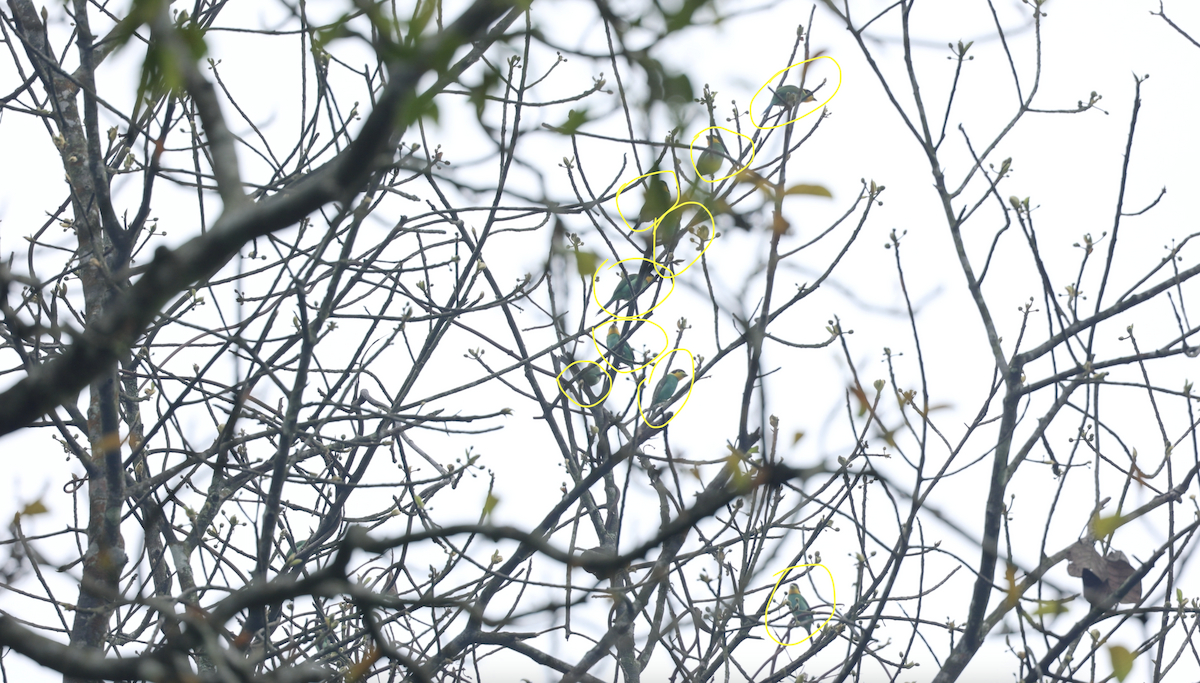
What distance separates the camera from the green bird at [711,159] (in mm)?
→ 2416

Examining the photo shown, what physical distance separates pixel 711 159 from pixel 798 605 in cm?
224

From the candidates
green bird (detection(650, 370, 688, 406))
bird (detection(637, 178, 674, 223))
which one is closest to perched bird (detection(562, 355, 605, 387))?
green bird (detection(650, 370, 688, 406))

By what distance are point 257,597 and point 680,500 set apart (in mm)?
1841

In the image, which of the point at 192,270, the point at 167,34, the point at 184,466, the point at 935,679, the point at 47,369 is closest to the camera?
the point at 167,34

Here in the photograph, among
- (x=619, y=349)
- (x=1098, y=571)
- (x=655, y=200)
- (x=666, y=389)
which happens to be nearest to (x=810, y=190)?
(x=655, y=200)

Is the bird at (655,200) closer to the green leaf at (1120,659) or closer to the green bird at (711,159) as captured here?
the green bird at (711,159)

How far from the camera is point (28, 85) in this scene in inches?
147

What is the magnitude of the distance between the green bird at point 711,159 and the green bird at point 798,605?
1.99 metres

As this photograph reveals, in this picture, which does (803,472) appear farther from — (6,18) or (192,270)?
(6,18)

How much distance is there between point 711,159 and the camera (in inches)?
105

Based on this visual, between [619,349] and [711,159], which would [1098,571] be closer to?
[711,159]

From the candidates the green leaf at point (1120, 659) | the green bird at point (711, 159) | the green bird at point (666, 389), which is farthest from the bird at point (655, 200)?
the green bird at point (666, 389)

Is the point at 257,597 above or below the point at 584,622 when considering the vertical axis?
below

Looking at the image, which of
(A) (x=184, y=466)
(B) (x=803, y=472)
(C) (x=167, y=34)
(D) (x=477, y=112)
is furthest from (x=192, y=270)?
(A) (x=184, y=466)
